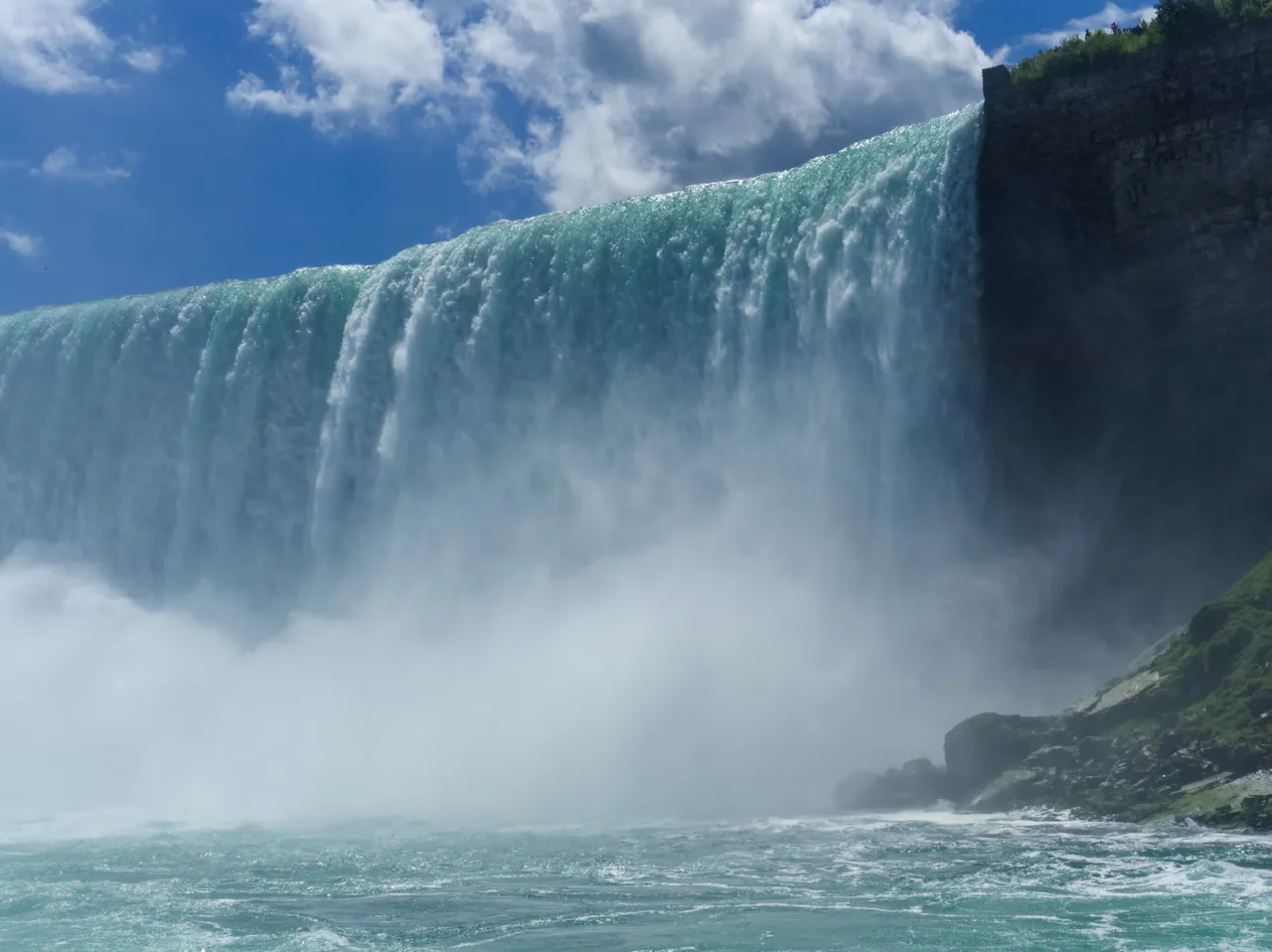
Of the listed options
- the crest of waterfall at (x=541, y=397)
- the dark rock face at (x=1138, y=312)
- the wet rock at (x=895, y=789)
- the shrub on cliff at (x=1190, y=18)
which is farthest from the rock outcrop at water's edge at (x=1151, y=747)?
the shrub on cliff at (x=1190, y=18)

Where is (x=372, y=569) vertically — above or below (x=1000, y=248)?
below

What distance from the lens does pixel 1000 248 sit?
67.2ft

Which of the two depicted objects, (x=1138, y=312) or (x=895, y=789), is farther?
(x=1138, y=312)

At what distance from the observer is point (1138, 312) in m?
19.6

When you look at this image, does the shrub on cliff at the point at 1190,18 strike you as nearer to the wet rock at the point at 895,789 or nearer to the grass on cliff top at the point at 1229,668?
the grass on cliff top at the point at 1229,668

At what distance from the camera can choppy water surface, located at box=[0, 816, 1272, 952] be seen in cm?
1005

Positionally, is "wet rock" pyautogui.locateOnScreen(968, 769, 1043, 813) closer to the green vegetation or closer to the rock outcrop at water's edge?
the rock outcrop at water's edge

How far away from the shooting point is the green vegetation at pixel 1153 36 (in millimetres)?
18672

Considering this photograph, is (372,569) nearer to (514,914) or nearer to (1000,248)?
(1000,248)

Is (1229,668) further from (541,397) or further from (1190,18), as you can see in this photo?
(541,397)

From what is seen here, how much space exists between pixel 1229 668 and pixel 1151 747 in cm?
117

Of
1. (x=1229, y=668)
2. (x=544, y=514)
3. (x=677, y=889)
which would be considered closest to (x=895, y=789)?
(x=1229, y=668)

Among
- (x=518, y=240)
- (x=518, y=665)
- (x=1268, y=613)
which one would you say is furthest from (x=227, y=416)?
(x=1268, y=613)

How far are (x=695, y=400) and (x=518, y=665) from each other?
4.82 metres
